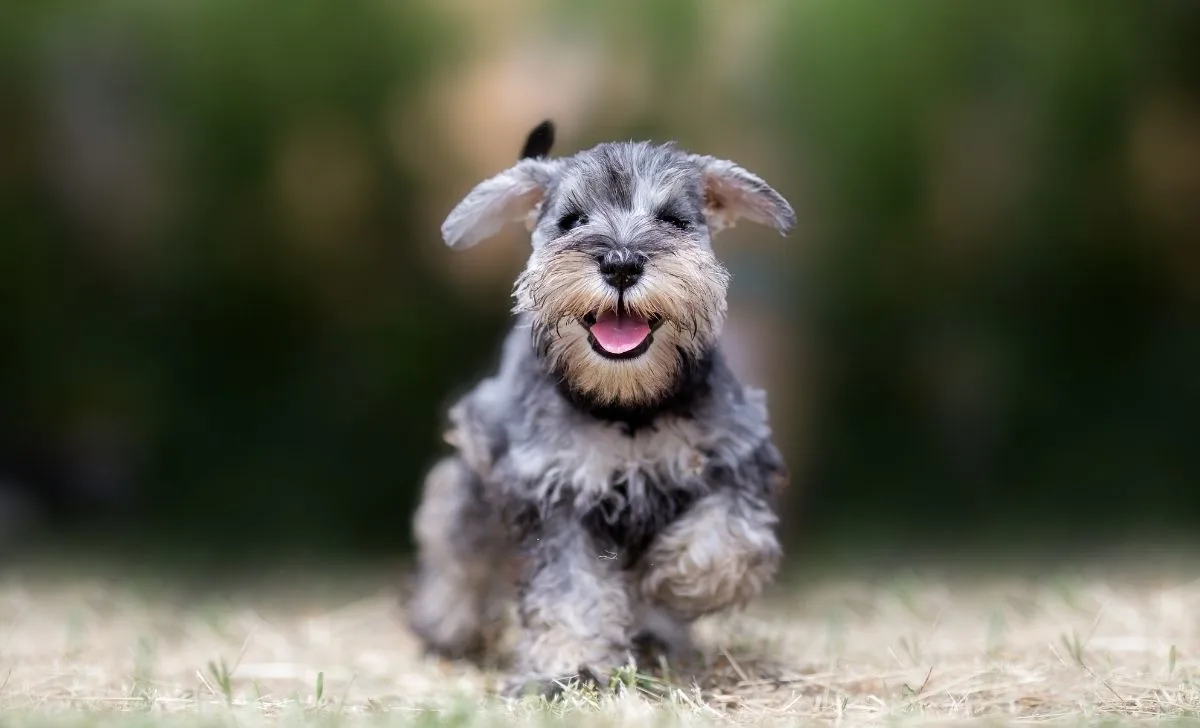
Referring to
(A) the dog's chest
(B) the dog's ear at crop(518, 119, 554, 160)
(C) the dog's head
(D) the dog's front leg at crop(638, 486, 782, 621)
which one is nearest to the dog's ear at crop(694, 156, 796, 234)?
(C) the dog's head

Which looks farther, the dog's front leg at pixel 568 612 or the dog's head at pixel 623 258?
the dog's front leg at pixel 568 612

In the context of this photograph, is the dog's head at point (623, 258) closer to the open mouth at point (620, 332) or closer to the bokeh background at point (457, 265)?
the open mouth at point (620, 332)

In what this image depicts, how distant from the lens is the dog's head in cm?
319

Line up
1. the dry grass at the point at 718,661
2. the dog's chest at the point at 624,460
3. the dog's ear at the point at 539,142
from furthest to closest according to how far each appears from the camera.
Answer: the dog's ear at the point at 539,142, the dog's chest at the point at 624,460, the dry grass at the point at 718,661

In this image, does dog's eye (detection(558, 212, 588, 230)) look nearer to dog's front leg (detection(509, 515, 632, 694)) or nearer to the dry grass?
dog's front leg (detection(509, 515, 632, 694))

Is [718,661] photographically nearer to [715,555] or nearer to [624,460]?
[715,555]

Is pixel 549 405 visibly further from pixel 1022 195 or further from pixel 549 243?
pixel 1022 195

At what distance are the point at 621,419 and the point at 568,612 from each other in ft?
1.78

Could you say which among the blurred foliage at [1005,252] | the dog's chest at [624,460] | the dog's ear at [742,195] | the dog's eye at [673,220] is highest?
the blurred foliage at [1005,252]

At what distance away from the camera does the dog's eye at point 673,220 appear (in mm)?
3428

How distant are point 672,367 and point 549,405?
15.4 inches

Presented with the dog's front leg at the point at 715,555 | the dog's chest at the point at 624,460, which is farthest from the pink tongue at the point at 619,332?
the dog's front leg at the point at 715,555

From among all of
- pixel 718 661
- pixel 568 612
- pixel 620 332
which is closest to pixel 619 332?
pixel 620 332

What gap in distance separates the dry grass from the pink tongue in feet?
2.90
